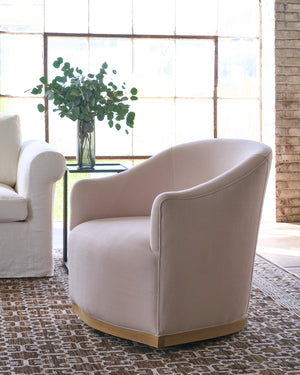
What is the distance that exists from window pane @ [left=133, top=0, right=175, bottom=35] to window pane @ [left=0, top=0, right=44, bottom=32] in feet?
2.58

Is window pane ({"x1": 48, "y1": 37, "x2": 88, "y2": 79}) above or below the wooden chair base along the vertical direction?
above

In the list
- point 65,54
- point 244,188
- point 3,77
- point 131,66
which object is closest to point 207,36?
point 131,66

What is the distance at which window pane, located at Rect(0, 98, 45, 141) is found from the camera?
4.90 metres

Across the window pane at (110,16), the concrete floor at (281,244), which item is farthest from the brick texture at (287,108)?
the window pane at (110,16)

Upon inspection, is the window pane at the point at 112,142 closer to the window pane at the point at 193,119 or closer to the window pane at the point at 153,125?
the window pane at the point at 153,125

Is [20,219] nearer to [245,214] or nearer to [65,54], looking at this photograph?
[245,214]

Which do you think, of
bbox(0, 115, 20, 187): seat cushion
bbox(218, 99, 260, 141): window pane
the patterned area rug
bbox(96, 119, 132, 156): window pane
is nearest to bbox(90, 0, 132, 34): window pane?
bbox(96, 119, 132, 156): window pane

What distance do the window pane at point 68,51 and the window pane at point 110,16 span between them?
16 cm

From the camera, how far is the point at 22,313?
8.46 ft

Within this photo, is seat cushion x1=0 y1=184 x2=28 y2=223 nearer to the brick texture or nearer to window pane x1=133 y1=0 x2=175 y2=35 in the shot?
window pane x1=133 y1=0 x2=175 y2=35

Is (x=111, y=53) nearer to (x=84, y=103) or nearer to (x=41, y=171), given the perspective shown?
(x=84, y=103)

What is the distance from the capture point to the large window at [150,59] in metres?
4.90

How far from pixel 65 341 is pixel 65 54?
3.21m

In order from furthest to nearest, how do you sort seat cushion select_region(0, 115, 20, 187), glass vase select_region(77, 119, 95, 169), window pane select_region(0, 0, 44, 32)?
window pane select_region(0, 0, 44, 32) → seat cushion select_region(0, 115, 20, 187) → glass vase select_region(77, 119, 95, 169)
